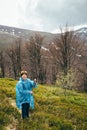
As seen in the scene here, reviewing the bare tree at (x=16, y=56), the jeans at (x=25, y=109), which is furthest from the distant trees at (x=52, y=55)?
the jeans at (x=25, y=109)

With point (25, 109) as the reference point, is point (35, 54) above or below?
above

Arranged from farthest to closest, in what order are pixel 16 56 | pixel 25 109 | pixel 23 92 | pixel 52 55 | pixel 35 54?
pixel 16 56
pixel 35 54
pixel 52 55
pixel 25 109
pixel 23 92

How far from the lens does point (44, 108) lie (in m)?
16.4

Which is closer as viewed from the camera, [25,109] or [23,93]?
[23,93]

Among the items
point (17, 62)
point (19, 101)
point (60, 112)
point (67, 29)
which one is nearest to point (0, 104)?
point (19, 101)

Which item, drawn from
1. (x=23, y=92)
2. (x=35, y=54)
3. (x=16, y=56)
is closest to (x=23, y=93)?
(x=23, y=92)

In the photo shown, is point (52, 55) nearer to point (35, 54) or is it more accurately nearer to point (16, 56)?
point (35, 54)

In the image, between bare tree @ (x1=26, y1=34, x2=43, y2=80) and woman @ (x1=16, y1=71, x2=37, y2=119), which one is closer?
woman @ (x1=16, y1=71, x2=37, y2=119)

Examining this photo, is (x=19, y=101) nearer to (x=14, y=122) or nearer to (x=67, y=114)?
(x=14, y=122)

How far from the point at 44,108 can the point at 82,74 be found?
7521 centimetres

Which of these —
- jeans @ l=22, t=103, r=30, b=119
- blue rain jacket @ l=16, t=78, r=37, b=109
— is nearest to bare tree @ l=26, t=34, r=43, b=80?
jeans @ l=22, t=103, r=30, b=119

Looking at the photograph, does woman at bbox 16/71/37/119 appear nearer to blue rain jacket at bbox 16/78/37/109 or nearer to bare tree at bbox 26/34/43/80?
blue rain jacket at bbox 16/78/37/109

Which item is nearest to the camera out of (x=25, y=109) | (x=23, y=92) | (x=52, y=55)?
(x=23, y=92)

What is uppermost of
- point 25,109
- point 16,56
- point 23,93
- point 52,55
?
point 52,55
